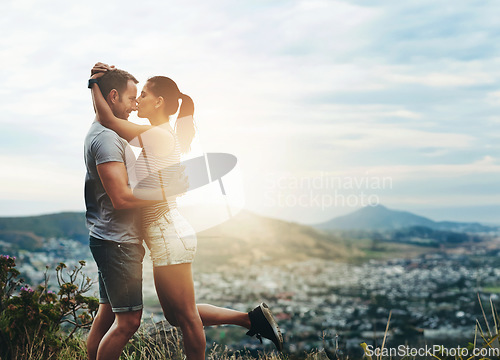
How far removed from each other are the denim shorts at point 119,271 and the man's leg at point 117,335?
60 millimetres

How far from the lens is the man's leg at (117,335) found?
3.14m

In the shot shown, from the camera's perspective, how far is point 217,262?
53.6 m

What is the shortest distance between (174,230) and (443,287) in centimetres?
7129

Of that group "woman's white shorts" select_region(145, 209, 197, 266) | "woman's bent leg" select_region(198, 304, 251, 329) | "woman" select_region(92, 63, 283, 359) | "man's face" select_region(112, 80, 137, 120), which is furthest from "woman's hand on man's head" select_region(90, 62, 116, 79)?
"woman's bent leg" select_region(198, 304, 251, 329)

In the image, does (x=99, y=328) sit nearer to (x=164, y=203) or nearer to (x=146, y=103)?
(x=164, y=203)

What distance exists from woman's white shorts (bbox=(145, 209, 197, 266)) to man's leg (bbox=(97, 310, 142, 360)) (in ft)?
1.31

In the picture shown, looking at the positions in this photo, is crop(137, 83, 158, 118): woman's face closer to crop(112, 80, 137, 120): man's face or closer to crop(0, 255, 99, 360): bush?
crop(112, 80, 137, 120): man's face

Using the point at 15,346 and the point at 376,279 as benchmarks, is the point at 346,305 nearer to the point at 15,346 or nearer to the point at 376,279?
the point at 376,279

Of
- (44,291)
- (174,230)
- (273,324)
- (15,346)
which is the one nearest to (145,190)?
(174,230)

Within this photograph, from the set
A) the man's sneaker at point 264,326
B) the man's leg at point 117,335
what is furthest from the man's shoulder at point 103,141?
the man's sneaker at point 264,326

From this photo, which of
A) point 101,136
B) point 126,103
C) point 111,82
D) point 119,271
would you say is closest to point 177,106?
point 126,103

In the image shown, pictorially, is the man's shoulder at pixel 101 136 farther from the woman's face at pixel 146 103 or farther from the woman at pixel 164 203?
the woman's face at pixel 146 103

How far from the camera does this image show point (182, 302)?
10.6ft

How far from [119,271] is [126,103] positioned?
3.68 ft
